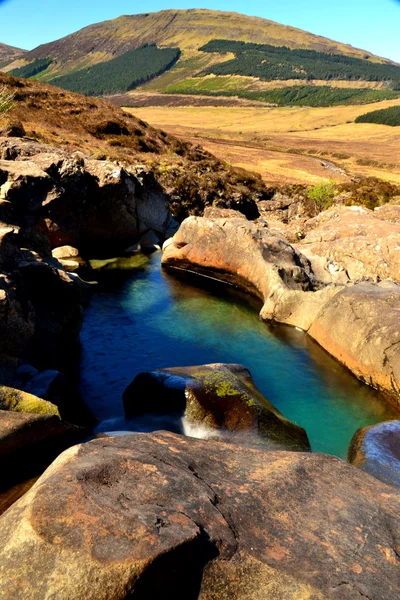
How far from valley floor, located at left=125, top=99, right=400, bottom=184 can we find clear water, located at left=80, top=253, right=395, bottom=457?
39616mm

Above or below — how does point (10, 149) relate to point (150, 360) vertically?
above

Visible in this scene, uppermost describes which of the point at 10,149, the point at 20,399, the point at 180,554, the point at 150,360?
the point at 10,149

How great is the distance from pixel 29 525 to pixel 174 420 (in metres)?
7.38

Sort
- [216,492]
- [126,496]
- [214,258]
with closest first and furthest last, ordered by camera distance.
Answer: [126,496], [216,492], [214,258]

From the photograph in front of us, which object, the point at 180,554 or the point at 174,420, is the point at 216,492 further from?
the point at 174,420

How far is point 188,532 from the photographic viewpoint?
5.98m

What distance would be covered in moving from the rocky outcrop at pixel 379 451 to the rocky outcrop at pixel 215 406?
1313mm

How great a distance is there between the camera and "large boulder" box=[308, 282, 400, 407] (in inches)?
634

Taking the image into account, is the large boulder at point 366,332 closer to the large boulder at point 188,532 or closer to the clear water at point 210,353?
the clear water at point 210,353

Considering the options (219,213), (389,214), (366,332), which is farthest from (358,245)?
(219,213)

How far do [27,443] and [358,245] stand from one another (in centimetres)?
1992

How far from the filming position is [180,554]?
5797 mm

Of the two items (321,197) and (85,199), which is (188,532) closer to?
(85,199)

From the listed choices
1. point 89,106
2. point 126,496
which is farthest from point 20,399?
point 89,106
